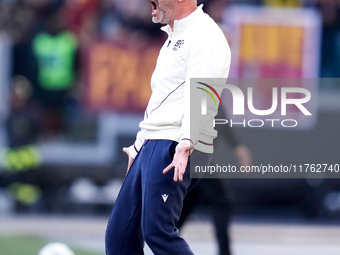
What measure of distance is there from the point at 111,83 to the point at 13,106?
1536mm

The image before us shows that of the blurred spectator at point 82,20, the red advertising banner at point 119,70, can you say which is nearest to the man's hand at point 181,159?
the red advertising banner at point 119,70

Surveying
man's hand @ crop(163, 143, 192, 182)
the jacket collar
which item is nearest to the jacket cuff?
man's hand @ crop(163, 143, 192, 182)

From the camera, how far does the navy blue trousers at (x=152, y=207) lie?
5074 mm

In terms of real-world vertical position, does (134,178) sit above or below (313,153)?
above

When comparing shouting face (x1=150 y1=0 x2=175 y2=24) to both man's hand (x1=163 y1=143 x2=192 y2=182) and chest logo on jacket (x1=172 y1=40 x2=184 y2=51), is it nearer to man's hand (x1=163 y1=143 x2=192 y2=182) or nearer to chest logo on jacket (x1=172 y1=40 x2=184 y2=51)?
chest logo on jacket (x1=172 y1=40 x2=184 y2=51)

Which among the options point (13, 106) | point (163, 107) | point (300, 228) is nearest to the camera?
point (163, 107)

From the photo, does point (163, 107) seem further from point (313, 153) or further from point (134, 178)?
point (313, 153)

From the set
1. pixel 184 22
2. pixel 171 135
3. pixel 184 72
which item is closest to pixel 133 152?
pixel 171 135

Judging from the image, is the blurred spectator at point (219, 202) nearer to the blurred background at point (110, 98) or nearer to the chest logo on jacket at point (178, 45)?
the chest logo on jacket at point (178, 45)

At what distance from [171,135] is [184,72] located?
373 millimetres

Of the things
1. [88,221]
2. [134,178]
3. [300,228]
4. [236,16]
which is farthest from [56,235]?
[134,178]

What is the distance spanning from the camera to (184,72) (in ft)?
16.7

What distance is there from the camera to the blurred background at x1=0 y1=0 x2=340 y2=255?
13.5m

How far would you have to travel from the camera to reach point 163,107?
5172mm
